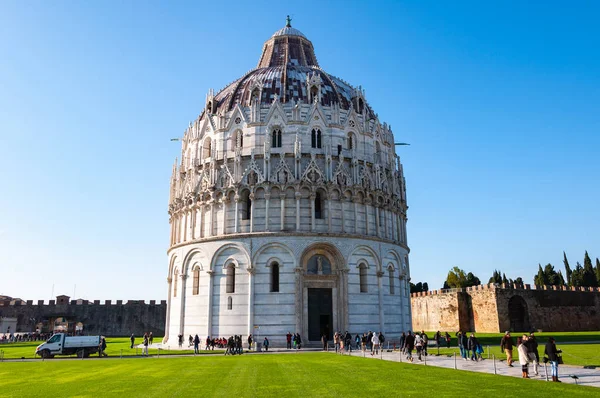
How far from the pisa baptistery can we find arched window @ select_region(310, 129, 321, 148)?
95mm

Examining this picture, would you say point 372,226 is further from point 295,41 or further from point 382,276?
point 295,41

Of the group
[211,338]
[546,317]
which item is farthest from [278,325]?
[546,317]

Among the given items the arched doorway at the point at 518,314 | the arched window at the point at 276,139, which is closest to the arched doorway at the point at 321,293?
the arched window at the point at 276,139

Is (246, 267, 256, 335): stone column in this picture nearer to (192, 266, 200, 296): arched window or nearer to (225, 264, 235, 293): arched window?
(225, 264, 235, 293): arched window

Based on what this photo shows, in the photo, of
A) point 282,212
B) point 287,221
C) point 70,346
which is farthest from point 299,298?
point 70,346

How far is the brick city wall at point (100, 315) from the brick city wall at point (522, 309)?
146ft

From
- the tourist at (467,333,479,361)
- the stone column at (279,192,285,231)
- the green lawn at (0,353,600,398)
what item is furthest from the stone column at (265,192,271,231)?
the tourist at (467,333,479,361)

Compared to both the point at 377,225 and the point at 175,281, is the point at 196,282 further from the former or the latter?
the point at 377,225

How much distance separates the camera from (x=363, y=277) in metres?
42.3

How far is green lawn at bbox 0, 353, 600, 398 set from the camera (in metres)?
15.4

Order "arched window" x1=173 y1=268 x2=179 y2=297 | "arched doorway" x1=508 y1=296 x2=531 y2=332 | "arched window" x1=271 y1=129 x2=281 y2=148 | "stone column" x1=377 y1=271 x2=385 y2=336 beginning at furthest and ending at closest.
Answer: "arched doorway" x1=508 y1=296 x2=531 y2=332
"arched window" x1=173 y1=268 x2=179 y2=297
"arched window" x1=271 y1=129 x2=281 y2=148
"stone column" x1=377 y1=271 x2=385 y2=336

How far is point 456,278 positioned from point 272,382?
3788 inches

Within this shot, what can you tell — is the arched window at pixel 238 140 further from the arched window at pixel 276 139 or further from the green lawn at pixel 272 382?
the green lawn at pixel 272 382

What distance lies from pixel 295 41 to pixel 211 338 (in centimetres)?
3975
